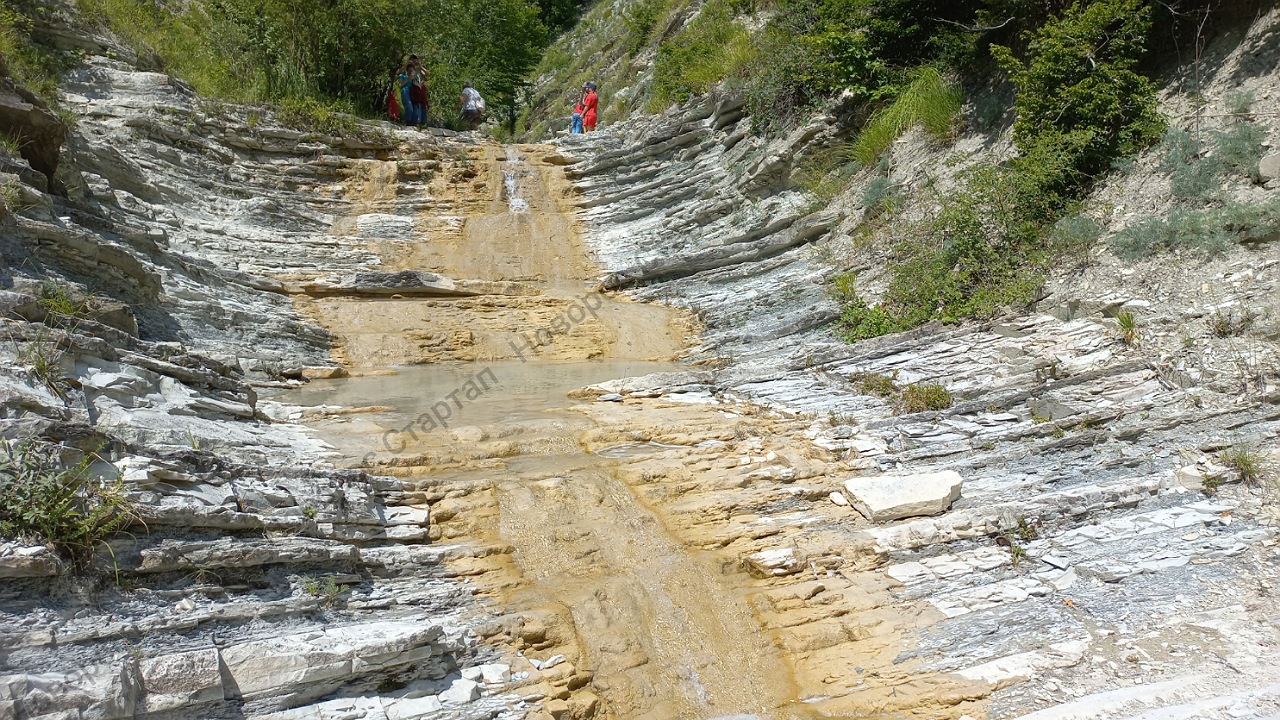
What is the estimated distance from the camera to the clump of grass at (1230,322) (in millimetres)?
6293

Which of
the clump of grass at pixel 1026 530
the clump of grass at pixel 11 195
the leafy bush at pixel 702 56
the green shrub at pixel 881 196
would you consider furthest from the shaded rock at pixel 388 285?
the clump of grass at pixel 1026 530

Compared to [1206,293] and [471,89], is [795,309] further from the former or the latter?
[471,89]

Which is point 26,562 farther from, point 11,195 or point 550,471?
point 11,195

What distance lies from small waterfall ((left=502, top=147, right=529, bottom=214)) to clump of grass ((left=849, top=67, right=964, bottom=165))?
6.71 metres

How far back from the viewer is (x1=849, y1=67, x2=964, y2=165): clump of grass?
11594 mm

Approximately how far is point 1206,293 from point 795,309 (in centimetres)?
477

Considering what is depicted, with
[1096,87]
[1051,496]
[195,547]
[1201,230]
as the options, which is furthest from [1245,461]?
[195,547]

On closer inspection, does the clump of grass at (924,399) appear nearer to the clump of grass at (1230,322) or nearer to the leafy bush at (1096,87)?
the clump of grass at (1230,322)

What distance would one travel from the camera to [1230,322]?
6.38m

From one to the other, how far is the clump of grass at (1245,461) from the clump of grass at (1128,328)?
1.52m

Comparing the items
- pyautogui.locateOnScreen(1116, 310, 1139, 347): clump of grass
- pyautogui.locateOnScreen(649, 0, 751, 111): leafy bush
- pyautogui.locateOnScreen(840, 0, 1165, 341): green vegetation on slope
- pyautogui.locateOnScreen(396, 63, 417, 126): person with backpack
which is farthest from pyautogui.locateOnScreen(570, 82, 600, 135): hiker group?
pyautogui.locateOnScreen(1116, 310, 1139, 347): clump of grass

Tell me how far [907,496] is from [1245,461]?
2.13 meters

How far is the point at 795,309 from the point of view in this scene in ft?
35.2

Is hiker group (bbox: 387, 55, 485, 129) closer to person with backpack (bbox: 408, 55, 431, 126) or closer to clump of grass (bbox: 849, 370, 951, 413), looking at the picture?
person with backpack (bbox: 408, 55, 431, 126)
